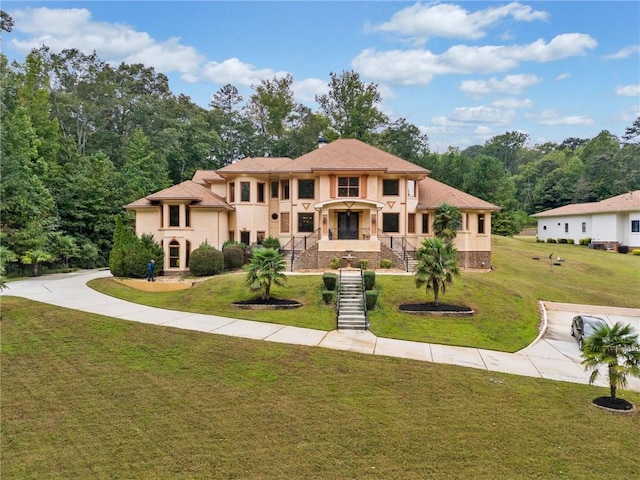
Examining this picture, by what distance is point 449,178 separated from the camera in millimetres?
52969

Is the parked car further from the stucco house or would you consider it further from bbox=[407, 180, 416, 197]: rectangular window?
bbox=[407, 180, 416, 197]: rectangular window

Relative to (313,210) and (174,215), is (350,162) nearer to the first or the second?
(313,210)

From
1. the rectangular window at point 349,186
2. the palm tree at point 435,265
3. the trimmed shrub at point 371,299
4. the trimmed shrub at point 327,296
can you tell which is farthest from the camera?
the rectangular window at point 349,186

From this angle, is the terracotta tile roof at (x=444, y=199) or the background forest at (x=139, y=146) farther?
the background forest at (x=139, y=146)

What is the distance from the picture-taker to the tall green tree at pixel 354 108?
51.8m

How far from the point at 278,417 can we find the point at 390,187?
2294 centimetres

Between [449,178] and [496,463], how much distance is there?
1938 inches

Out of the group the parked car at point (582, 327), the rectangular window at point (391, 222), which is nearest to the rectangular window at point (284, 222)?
the rectangular window at point (391, 222)

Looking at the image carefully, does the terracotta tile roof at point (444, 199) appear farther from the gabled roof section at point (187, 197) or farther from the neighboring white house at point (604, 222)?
the neighboring white house at point (604, 222)

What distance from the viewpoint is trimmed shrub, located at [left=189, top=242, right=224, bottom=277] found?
2481 centimetres

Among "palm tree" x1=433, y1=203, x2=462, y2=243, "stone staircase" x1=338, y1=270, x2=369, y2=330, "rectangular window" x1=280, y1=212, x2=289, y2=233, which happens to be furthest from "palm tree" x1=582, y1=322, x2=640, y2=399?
"rectangular window" x1=280, y1=212, x2=289, y2=233

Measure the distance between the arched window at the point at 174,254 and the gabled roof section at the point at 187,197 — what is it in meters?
3.00

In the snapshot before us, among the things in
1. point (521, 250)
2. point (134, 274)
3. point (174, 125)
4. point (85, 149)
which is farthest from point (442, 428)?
point (85, 149)

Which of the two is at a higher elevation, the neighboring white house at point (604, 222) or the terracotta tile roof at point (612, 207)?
the terracotta tile roof at point (612, 207)
